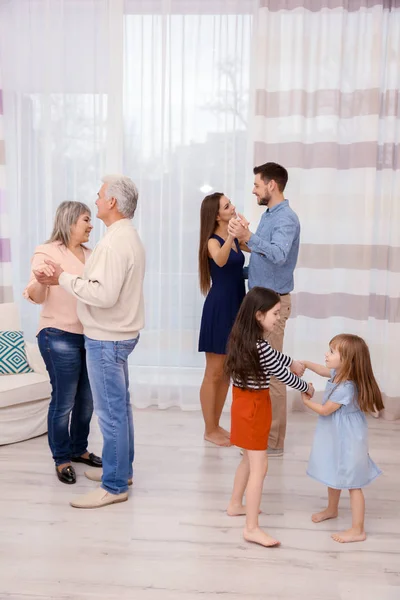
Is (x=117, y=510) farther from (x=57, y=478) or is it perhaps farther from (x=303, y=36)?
(x=303, y=36)

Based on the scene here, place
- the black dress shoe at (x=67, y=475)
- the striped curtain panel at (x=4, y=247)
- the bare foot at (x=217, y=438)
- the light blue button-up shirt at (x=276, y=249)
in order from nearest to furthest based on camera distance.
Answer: the black dress shoe at (x=67, y=475)
the light blue button-up shirt at (x=276, y=249)
the bare foot at (x=217, y=438)
the striped curtain panel at (x=4, y=247)

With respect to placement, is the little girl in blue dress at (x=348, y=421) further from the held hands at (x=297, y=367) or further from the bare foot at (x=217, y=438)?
the bare foot at (x=217, y=438)

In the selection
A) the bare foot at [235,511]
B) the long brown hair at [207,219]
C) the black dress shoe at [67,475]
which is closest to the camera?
the bare foot at [235,511]

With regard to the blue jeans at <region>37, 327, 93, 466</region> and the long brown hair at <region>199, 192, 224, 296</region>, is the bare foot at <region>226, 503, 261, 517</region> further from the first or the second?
the long brown hair at <region>199, 192, 224, 296</region>

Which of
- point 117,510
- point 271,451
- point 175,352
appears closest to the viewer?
point 117,510

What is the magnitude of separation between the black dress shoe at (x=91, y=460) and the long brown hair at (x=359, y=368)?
4.55ft

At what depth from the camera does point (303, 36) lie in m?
4.27

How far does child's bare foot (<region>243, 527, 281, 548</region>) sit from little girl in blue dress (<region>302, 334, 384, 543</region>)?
270 millimetres

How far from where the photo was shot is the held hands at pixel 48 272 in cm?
273

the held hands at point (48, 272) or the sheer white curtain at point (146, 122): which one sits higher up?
the sheer white curtain at point (146, 122)

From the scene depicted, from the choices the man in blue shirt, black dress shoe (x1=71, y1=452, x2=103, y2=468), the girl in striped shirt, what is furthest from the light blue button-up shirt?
black dress shoe (x1=71, y1=452, x2=103, y2=468)

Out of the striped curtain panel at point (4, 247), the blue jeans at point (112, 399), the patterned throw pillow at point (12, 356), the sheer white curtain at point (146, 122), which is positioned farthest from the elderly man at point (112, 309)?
the striped curtain panel at point (4, 247)

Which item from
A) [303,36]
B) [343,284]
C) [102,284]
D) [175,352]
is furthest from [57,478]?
[303,36]

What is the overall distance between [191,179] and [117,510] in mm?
2343
